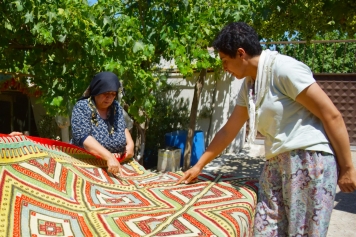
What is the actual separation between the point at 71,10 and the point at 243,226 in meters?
2.75

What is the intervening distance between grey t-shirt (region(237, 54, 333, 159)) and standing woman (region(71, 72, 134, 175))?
113 centimetres

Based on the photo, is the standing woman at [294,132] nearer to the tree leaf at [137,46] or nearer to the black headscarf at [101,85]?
the black headscarf at [101,85]

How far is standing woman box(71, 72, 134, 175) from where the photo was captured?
256cm

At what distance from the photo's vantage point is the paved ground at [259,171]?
4199 mm

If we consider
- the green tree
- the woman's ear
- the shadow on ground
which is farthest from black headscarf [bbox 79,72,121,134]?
the shadow on ground

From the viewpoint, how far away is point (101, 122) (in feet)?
8.93

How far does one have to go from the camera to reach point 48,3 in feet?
12.3

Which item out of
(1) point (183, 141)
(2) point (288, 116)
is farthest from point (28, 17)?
(1) point (183, 141)

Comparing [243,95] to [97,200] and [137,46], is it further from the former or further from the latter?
[137,46]

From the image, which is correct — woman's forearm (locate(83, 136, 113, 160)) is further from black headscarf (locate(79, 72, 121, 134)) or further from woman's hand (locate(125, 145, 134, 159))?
woman's hand (locate(125, 145, 134, 159))

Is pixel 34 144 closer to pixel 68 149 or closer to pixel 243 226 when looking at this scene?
pixel 68 149

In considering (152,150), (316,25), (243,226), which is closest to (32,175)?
(243,226)

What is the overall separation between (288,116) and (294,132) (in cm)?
8

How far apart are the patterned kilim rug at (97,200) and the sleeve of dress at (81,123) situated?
151mm
